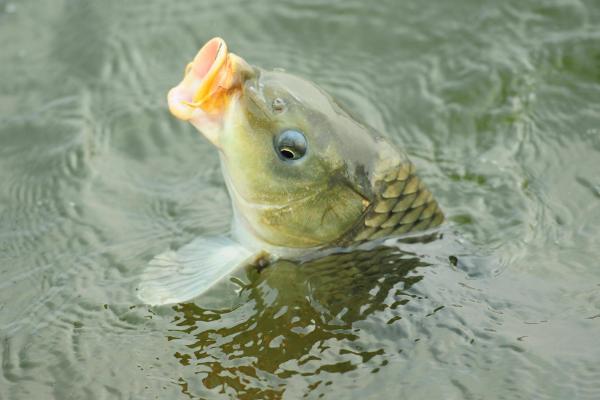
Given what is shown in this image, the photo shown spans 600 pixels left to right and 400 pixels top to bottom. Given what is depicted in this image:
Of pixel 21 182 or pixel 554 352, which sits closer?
pixel 554 352

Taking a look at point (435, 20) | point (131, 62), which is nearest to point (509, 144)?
point (435, 20)

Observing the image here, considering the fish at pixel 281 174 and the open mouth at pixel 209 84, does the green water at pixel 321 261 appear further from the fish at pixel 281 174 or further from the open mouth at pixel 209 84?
the open mouth at pixel 209 84

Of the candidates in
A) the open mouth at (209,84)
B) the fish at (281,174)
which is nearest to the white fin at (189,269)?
the fish at (281,174)

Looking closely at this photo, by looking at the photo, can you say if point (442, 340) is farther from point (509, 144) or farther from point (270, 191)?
point (509, 144)

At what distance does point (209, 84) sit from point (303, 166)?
581 mm

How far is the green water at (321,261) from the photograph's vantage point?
3.93 m

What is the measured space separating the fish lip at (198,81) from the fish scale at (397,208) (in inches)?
37.1

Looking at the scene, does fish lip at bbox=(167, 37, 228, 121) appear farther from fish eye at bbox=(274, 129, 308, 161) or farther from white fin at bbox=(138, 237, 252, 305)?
white fin at bbox=(138, 237, 252, 305)

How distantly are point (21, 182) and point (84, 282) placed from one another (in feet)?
3.70

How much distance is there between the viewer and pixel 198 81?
4.04 metres

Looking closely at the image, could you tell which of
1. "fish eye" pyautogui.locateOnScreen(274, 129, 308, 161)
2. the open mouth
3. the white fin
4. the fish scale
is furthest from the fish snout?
the fish scale

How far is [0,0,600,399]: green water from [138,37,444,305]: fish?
0.13 meters

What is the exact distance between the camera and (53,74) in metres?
6.14

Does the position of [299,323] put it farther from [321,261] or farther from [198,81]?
[198,81]
